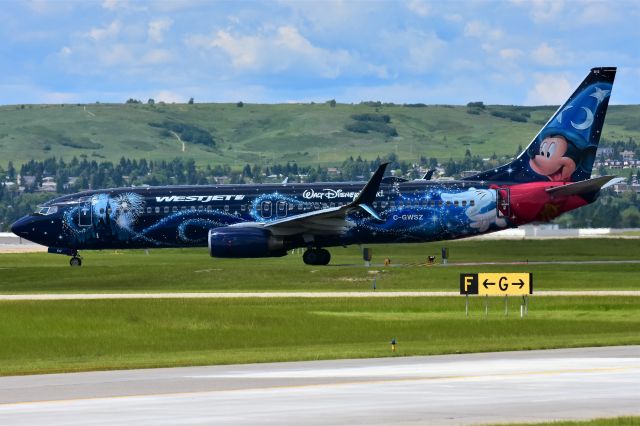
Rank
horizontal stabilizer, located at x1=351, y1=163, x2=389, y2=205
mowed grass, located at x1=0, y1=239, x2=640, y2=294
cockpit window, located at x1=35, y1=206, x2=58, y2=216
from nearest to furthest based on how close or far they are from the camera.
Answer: horizontal stabilizer, located at x1=351, y1=163, x2=389, y2=205, mowed grass, located at x1=0, y1=239, x2=640, y2=294, cockpit window, located at x1=35, y1=206, x2=58, y2=216

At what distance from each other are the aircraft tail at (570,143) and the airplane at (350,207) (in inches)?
1.9

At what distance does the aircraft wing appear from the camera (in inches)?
2586

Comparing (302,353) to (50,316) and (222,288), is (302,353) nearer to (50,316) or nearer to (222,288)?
(50,316)

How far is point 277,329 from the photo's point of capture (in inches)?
1874

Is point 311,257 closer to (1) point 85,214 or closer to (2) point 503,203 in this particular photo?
(2) point 503,203

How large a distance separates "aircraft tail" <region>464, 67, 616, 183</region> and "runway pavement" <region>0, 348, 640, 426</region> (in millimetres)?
36693

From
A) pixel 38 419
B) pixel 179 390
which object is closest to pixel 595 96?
pixel 179 390

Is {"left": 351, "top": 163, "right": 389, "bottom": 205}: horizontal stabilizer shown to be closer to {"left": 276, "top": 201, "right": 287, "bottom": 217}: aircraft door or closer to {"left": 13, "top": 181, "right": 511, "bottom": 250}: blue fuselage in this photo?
{"left": 13, "top": 181, "right": 511, "bottom": 250}: blue fuselage

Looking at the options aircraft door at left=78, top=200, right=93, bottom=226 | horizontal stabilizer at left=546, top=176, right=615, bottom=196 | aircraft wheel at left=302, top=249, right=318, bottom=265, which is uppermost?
horizontal stabilizer at left=546, top=176, right=615, bottom=196

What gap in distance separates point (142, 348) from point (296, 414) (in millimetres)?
20692

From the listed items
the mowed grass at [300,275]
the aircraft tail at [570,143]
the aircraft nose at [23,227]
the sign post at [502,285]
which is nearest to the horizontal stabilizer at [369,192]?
the mowed grass at [300,275]

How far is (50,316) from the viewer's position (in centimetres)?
5003

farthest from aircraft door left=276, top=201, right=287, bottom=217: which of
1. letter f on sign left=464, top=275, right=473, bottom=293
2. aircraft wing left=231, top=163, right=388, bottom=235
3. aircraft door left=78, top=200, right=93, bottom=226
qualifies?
letter f on sign left=464, top=275, right=473, bottom=293

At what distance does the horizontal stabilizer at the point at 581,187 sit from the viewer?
6719 centimetres
